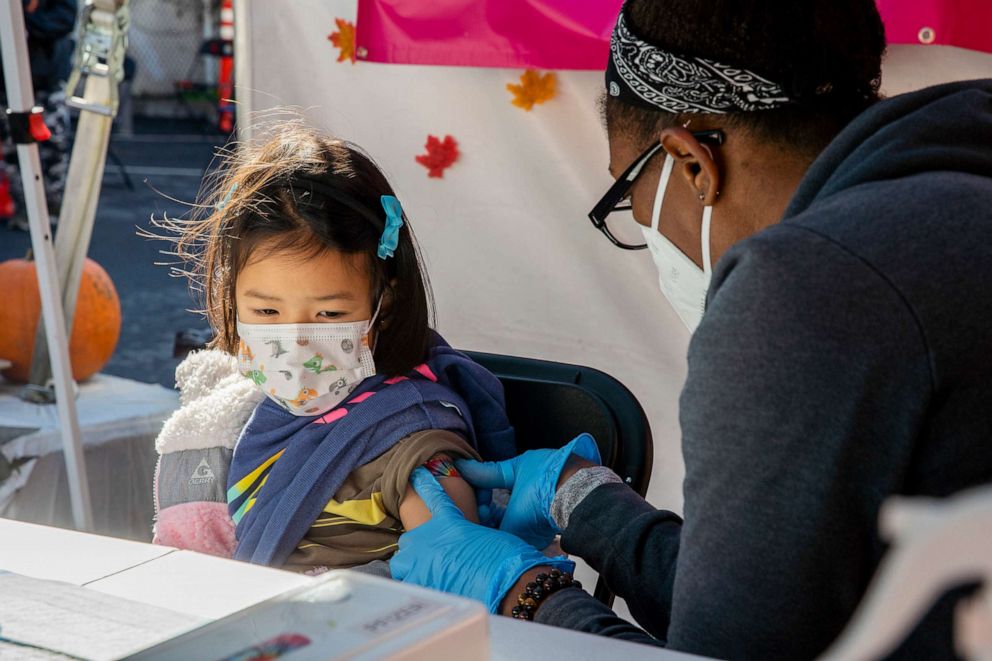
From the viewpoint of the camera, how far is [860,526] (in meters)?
0.88

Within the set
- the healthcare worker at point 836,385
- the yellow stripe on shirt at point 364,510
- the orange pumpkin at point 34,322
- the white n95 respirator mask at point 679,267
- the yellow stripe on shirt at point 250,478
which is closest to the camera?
the healthcare worker at point 836,385

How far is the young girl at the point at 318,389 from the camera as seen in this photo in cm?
161

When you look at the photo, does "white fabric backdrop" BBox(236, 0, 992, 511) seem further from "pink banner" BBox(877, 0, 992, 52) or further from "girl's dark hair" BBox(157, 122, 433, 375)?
"girl's dark hair" BBox(157, 122, 433, 375)

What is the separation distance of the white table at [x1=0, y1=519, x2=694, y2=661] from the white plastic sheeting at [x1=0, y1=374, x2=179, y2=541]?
5.95 feet

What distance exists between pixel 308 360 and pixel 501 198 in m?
1.42

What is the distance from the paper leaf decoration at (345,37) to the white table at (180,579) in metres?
2.14

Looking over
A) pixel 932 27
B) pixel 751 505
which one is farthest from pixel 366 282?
pixel 932 27

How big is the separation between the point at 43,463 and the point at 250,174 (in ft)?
4.76

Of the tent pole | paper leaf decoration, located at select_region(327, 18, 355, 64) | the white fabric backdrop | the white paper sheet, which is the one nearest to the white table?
the white paper sheet

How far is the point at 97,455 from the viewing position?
9.82 feet

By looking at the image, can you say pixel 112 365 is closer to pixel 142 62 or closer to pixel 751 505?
pixel 751 505

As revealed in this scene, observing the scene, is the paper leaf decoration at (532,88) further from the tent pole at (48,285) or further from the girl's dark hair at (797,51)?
the girl's dark hair at (797,51)

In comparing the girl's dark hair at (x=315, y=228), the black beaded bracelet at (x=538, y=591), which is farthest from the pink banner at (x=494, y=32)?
the black beaded bracelet at (x=538, y=591)

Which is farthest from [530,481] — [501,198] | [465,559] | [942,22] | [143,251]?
[143,251]
